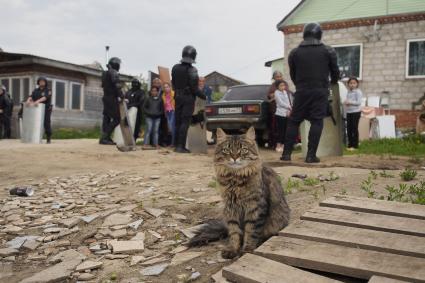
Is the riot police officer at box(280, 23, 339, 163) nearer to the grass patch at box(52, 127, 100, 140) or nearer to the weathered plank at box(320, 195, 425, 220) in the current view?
the weathered plank at box(320, 195, 425, 220)

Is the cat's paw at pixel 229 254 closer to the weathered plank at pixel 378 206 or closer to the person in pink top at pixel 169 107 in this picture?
the weathered plank at pixel 378 206

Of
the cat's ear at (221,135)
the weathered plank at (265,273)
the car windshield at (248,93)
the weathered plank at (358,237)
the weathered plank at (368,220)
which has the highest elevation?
the car windshield at (248,93)

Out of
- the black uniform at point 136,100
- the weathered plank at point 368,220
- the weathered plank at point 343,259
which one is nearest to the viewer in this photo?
the weathered plank at point 343,259

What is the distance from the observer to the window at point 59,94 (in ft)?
69.2

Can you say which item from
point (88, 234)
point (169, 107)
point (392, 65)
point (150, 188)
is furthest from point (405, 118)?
point (88, 234)

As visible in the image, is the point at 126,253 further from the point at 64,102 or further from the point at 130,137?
the point at 64,102

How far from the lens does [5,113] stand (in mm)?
16797

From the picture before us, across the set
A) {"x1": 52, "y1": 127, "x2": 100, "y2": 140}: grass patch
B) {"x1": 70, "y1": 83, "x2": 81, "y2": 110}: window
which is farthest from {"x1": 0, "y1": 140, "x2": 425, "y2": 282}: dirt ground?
{"x1": 70, "y1": 83, "x2": 81, "y2": 110}: window

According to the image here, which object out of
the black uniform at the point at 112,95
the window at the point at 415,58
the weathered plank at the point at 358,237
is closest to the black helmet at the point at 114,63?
the black uniform at the point at 112,95

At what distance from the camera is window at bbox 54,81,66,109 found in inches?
830

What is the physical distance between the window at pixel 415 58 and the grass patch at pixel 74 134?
45.2 ft

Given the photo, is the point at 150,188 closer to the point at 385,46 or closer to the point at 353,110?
the point at 353,110

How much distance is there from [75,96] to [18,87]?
277cm

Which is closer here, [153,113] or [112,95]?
[112,95]
